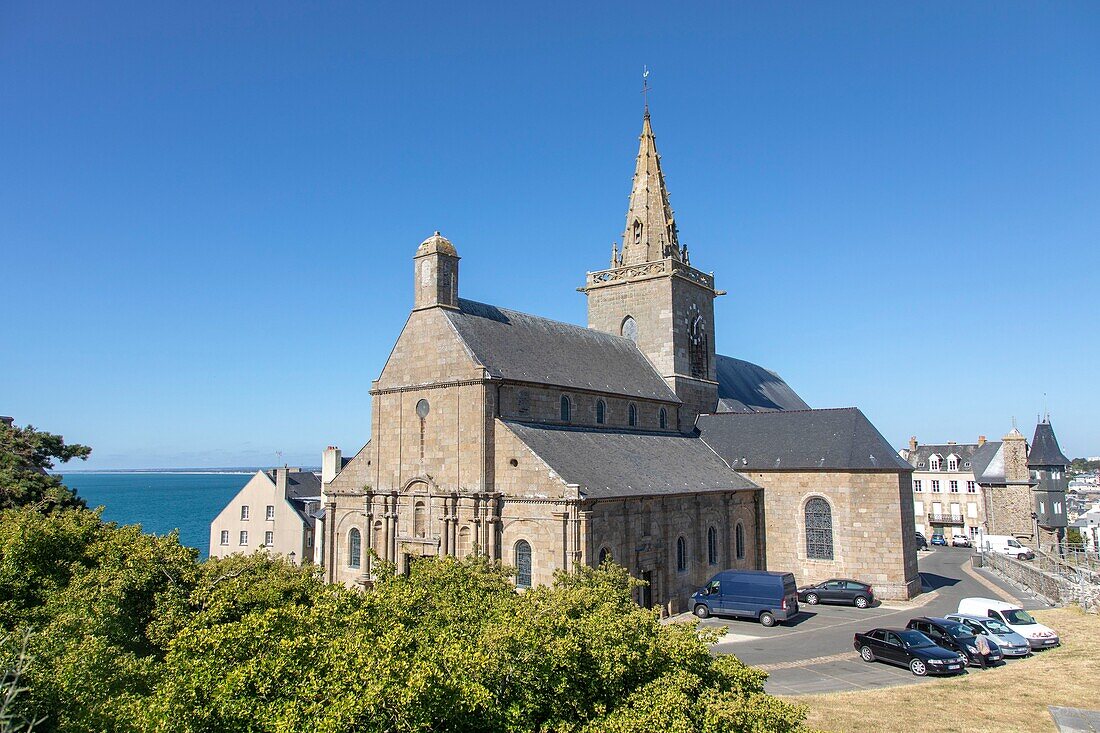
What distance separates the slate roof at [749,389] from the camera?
53.9 m

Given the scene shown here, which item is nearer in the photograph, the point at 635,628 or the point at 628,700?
the point at 628,700

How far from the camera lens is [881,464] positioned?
41.8 meters

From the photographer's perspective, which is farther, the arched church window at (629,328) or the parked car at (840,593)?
the arched church window at (629,328)

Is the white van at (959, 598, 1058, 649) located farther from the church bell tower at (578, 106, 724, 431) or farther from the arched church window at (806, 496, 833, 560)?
the church bell tower at (578, 106, 724, 431)

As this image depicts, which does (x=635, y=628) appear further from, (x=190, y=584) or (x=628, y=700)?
(x=190, y=584)

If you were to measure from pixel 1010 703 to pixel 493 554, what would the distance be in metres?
18.9

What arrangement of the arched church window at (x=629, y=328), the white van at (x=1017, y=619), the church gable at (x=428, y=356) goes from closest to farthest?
the white van at (x=1017, y=619), the church gable at (x=428, y=356), the arched church window at (x=629, y=328)

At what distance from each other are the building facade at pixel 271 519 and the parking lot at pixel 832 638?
116 ft

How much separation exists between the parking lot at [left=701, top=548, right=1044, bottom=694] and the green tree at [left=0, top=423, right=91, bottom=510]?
25.0m

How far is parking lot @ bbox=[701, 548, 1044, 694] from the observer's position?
25.5 m

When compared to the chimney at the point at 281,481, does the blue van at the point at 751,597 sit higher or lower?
lower

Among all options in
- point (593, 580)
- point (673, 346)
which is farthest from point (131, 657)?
point (673, 346)

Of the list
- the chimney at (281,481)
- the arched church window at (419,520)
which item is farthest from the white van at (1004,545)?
the chimney at (281,481)

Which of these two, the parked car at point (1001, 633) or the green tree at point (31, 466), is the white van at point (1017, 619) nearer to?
the parked car at point (1001, 633)
